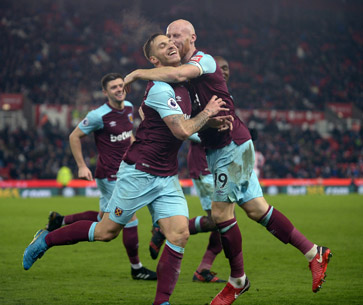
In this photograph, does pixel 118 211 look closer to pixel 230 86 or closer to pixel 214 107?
pixel 214 107

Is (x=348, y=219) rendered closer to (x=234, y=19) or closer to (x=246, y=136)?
(x=246, y=136)

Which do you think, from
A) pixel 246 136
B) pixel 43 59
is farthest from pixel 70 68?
pixel 246 136

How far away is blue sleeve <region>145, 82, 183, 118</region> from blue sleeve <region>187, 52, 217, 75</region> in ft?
1.02

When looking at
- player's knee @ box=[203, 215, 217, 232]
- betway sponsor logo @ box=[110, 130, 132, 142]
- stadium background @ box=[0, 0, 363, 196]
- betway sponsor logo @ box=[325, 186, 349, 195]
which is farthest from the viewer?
betway sponsor logo @ box=[325, 186, 349, 195]

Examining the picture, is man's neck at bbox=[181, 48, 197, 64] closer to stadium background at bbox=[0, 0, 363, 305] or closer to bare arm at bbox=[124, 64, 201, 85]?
bare arm at bbox=[124, 64, 201, 85]

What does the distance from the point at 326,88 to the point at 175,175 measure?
3076cm

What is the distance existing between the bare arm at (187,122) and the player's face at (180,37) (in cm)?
71

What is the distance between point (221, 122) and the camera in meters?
5.16

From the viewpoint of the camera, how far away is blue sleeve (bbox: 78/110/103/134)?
7.30 meters

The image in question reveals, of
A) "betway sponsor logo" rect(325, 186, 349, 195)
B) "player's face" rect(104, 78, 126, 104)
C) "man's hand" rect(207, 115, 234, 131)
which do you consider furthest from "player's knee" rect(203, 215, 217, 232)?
"betway sponsor logo" rect(325, 186, 349, 195)

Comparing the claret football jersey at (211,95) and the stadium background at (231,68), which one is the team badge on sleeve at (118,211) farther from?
the stadium background at (231,68)

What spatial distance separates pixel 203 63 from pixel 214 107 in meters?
0.41

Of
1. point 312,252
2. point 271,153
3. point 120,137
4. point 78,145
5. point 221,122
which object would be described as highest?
point 221,122

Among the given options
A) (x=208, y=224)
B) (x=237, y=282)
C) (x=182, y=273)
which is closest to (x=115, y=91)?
(x=208, y=224)
